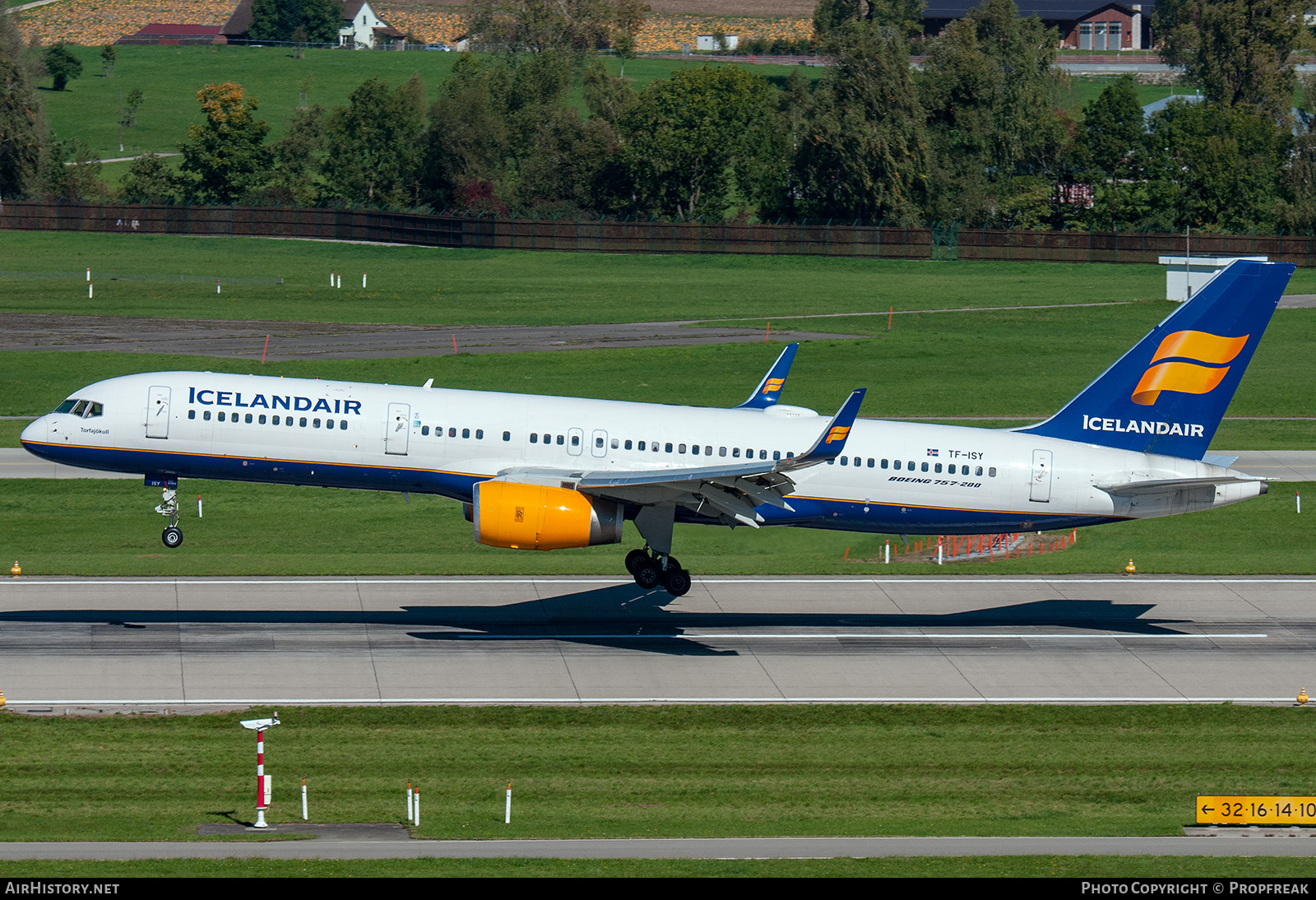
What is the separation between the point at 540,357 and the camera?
9031 cm

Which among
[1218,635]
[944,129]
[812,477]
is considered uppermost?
[944,129]

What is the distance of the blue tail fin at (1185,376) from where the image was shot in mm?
44031

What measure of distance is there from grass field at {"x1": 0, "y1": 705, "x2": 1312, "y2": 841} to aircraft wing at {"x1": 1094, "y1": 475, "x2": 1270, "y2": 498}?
7.19m

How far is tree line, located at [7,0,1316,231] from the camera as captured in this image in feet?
482

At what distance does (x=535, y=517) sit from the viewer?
40281 mm

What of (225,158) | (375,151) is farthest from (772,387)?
(225,158)

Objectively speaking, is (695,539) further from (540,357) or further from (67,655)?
(540,357)

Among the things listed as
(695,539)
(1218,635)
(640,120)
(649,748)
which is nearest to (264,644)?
(649,748)

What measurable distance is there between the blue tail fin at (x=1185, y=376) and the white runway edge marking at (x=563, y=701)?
896cm

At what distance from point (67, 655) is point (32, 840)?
12510 mm

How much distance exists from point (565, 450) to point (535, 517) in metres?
3.33

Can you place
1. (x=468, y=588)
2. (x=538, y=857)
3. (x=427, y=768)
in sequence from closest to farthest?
1. (x=538, y=857)
2. (x=427, y=768)
3. (x=468, y=588)

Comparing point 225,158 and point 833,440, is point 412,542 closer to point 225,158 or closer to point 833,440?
point 833,440


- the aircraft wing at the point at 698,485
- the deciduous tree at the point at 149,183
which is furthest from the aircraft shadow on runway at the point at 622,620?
the deciduous tree at the point at 149,183
